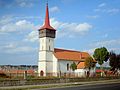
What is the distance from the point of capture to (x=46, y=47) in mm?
71875

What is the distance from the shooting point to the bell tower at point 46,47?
A: 71.2 m

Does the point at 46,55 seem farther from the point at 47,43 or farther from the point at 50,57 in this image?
the point at 47,43

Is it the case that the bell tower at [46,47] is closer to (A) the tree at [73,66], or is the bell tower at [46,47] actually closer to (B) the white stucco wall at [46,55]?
(B) the white stucco wall at [46,55]

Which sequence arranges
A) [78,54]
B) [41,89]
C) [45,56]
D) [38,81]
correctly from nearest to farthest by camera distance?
[41,89] < [38,81] < [45,56] < [78,54]

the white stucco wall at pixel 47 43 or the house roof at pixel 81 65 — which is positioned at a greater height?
the white stucco wall at pixel 47 43

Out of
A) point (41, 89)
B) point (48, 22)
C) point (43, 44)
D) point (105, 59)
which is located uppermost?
point (48, 22)

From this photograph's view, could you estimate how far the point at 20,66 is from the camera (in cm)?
7562

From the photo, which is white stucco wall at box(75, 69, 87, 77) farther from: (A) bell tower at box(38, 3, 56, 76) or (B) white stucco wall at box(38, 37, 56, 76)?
(A) bell tower at box(38, 3, 56, 76)

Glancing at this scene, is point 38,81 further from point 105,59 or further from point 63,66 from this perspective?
point 63,66

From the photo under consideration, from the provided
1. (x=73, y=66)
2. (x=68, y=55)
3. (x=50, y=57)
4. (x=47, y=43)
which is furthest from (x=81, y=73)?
(x=47, y=43)

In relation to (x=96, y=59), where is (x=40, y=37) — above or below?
above

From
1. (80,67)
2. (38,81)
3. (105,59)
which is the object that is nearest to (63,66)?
(80,67)

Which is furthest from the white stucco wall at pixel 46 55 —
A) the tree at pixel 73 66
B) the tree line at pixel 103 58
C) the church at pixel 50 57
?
the tree line at pixel 103 58

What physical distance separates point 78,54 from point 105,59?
68.8 feet
